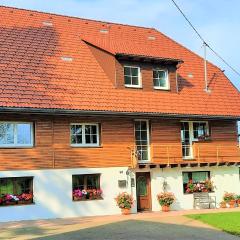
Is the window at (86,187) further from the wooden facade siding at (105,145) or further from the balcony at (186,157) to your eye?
the balcony at (186,157)

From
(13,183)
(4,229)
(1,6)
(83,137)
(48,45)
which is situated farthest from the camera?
(1,6)

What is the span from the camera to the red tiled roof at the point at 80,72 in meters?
20.6

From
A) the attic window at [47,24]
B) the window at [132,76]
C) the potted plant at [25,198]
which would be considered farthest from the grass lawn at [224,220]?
the attic window at [47,24]

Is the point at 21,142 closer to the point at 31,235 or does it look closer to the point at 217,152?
the point at 31,235

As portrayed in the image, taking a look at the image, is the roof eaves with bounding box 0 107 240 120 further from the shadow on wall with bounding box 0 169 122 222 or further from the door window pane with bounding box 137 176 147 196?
the door window pane with bounding box 137 176 147 196

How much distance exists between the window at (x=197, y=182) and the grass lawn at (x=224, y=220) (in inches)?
135

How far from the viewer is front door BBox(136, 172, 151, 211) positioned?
878 inches

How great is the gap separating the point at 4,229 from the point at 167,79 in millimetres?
11391

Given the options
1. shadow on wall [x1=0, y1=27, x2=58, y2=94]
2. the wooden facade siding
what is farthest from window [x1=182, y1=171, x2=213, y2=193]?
shadow on wall [x1=0, y1=27, x2=58, y2=94]

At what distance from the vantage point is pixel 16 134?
19.7 m

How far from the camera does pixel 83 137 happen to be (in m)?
21.1

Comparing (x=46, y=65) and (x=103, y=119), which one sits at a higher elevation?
(x=46, y=65)

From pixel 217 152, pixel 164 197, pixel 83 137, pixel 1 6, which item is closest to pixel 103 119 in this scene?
pixel 83 137

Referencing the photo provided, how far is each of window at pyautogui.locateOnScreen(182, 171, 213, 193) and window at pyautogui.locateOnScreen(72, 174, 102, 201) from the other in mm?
4611
